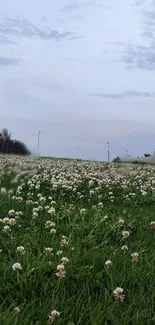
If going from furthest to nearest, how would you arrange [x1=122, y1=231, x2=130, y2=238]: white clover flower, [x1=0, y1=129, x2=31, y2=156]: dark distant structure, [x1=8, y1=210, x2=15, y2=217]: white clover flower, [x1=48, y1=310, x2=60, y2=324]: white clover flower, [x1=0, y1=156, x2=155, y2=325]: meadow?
[x1=0, y1=129, x2=31, y2=156]: dark distant structure
[x1=8, y1=210, x2=15, y2=217]: white clover flower
[x1=122, y1=231, x2=130, y2=238]: white clover flower
[x1=0, y1=156, x2=155, y2=325]: meadow
[x1=48, y1=310, x2=60, y2=324]: white clover flower

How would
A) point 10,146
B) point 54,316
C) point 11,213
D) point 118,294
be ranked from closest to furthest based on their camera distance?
1. point 54,316
2. point 118,294
3. point 11,213
4. point 10,146

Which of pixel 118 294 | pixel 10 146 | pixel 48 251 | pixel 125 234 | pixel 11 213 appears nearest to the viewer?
pixel 118 294

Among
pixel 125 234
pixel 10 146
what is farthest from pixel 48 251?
pixel 10 146

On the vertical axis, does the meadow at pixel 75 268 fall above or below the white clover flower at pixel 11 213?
below

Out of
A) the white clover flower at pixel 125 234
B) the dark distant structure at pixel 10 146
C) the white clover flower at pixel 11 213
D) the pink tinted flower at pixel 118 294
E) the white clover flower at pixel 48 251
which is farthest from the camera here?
the dark distant structure at pixel 10 146

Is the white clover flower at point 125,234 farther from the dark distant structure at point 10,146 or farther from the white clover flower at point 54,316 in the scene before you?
the dark distant structure at point 10,146

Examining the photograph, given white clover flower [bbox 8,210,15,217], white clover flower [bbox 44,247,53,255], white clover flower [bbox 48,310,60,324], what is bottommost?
white clover flower [bbox 48,310,60,324]

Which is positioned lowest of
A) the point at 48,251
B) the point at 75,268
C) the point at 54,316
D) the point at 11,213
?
the point at 54,316

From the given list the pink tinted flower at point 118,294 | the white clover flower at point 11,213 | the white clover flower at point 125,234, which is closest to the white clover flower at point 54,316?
the pink tinted flower at point 118,294

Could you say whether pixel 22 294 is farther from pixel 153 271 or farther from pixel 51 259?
pixel 153 271

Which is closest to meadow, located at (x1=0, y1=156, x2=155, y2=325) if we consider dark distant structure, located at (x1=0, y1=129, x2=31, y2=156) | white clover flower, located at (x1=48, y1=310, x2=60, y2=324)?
white clover flower, located at (x1=48, y1=310, x2=60, y2=324)

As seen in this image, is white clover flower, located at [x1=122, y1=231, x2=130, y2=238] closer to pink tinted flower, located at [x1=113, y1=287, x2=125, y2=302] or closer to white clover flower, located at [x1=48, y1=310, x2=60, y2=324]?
pink tinted flower, located at [x1=113, y1=287, x2=125, y2=302]

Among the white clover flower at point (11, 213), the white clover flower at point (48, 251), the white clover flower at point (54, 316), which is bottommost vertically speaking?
the white clover flower at point (54, 316)

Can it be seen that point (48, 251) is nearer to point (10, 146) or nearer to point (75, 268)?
point (75, 268)
